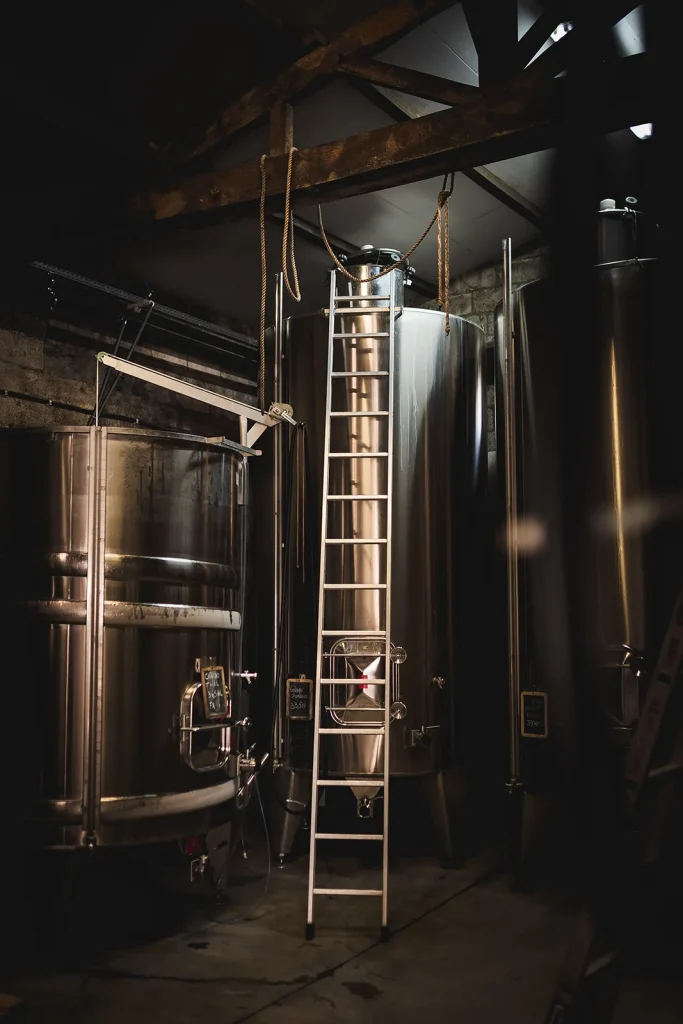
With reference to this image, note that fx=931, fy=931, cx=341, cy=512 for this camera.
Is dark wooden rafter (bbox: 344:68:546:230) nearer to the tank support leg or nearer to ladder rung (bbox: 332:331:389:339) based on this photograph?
ladder rung (bbox: 332:331:389:339)

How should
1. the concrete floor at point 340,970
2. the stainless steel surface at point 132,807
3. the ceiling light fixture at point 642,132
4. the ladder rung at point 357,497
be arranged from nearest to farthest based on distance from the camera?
1. the concrete floor at point 340,970
2. the stainless steel surface at point 132,807
3. the ladder rung at point 357,497
4. the ceiling light fixture at point 642,132

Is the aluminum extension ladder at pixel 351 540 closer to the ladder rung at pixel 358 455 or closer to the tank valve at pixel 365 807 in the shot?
the ladder rung at pixel 358 455

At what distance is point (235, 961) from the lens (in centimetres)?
380

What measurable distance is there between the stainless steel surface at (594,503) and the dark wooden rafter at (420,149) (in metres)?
1.10

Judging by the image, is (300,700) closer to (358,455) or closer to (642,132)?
(358,455)

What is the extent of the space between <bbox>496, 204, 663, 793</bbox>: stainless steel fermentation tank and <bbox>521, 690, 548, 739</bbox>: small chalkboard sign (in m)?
0.04

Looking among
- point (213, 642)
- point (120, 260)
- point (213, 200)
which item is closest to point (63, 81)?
point (213, 200)

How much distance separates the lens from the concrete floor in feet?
10.9

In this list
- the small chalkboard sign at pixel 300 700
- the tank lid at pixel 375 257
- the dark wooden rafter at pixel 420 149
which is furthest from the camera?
the tank lid at pixel 375 257

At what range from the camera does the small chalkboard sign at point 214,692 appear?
4203 millimetres

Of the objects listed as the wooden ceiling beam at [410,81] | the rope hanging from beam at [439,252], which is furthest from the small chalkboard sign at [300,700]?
the wooden ceiling beam at [410,81]

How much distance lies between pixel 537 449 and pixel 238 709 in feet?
7.07

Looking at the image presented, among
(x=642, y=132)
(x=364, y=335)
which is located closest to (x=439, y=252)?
(x=364, y=335)

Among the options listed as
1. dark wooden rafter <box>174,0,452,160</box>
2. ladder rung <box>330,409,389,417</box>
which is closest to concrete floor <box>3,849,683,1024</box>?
ladder rung <box>330,409,389,417</box>
